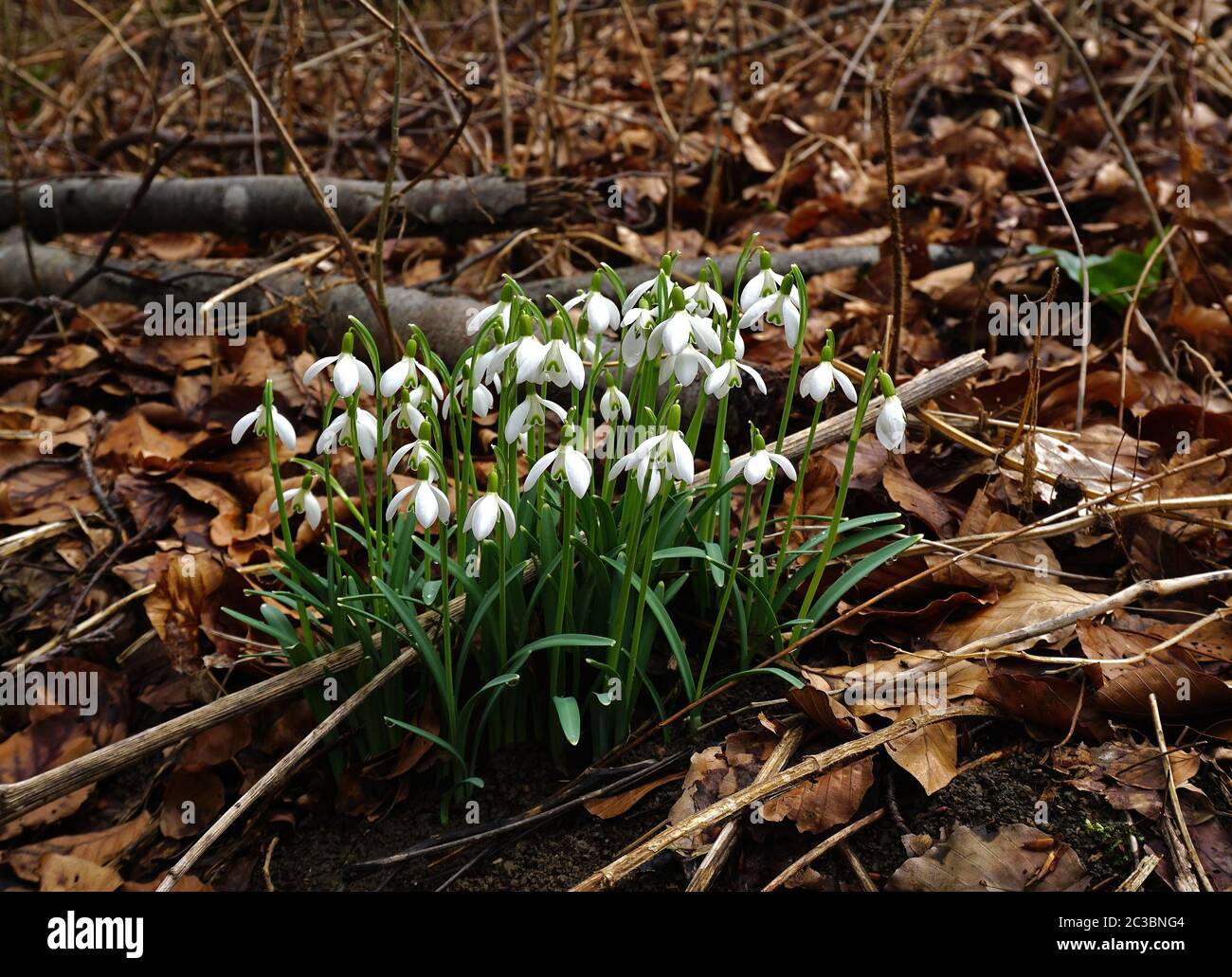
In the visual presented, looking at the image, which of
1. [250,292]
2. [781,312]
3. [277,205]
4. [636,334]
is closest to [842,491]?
[781,312]

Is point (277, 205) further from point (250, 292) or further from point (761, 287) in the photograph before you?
point (761, 287)

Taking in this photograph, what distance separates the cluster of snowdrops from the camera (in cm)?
159

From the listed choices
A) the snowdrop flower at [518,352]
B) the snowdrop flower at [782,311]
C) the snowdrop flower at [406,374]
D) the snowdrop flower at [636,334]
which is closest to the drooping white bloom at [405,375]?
the snowdrop flower at [406,374]

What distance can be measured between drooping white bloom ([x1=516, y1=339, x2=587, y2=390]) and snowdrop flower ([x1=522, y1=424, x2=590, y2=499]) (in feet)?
0.26

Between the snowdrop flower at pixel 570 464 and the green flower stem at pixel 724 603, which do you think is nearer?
the snowdrop flower at pixel 570 464

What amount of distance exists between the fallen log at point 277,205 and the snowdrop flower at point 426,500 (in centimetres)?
185

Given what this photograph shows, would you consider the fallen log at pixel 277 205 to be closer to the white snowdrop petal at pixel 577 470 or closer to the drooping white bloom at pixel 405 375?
the drooping white bloom at pixel 405 375

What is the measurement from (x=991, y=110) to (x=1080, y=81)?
2.06ft

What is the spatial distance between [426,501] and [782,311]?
67 cm

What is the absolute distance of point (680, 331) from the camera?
4.97 feet

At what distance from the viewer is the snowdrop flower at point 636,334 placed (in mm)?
1642

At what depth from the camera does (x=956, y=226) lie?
12.4ft

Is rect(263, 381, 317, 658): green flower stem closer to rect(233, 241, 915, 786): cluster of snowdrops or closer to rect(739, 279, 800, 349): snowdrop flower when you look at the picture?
rect(233, 241, 915, 786): cluster of snowdrops

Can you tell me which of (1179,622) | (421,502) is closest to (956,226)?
(1179,622)
